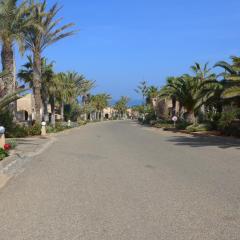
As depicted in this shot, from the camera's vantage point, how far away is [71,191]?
10.6m

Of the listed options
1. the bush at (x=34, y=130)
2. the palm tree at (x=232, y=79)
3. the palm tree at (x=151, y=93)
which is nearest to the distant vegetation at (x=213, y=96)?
the palm tree at (x=232, y=79)

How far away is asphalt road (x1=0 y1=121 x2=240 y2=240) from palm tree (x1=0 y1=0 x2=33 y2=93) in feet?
60.0

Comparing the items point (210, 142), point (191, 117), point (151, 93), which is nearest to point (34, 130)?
point (210, 142)

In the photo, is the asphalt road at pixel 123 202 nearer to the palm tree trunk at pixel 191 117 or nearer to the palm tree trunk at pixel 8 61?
the palm tree trunk at pixel 8 61

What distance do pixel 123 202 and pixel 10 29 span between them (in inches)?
1008

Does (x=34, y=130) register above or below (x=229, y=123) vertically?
below

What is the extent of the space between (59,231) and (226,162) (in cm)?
1031

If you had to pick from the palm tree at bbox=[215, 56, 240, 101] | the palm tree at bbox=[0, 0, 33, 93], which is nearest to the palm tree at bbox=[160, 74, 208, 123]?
the palm tree at bbox=[215, 56, 240, 101]

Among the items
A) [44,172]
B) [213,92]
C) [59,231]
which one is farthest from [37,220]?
[213,92]

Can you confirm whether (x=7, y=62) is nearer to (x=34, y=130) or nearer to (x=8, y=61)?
(x=8, y=61)

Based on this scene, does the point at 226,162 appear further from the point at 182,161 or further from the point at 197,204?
the point at 197,204

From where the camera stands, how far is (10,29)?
32875mm

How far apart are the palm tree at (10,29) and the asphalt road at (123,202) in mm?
18294

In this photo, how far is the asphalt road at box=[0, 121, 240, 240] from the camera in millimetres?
6973
